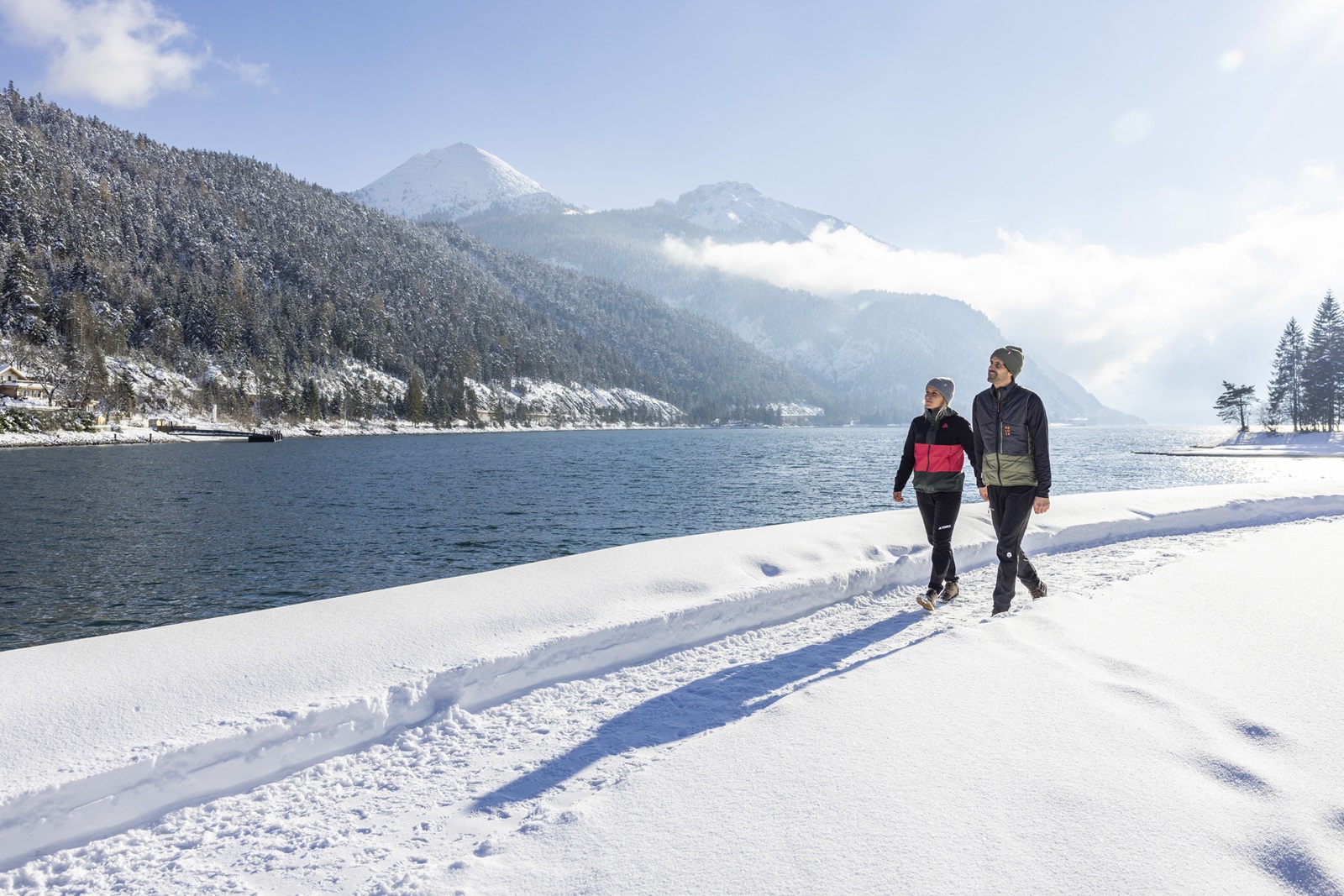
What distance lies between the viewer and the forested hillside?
108000mm

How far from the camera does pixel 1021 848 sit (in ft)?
9.25

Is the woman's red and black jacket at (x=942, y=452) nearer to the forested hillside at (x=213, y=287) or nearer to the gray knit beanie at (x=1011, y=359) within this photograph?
Result: the gray knit beanie at (x=1011, y=359)

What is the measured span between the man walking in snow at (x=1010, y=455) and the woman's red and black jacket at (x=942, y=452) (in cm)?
15

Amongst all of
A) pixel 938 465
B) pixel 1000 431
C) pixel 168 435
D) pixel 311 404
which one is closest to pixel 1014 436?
pixel 1000 431

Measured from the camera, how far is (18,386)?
81.2m

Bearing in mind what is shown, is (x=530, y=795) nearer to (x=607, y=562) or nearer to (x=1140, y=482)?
(x=607, y=562)

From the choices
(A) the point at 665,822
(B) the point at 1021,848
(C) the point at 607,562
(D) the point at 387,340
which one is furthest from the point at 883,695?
(D) the point at 387,340

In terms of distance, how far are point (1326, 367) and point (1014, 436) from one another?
9147 centimetres

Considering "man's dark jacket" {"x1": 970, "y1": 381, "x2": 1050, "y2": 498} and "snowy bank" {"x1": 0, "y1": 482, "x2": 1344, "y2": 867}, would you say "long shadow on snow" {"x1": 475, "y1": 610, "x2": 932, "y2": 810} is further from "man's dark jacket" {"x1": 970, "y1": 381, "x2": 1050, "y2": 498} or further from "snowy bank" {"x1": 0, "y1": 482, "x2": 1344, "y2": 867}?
"man's dark jacket" {"x1": 970, "y1": 381, "x2": 1050, "y2": 498}

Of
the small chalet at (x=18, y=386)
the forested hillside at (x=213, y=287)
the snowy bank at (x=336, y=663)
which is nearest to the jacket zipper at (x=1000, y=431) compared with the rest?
the snowy bank at (x=336, y=663)

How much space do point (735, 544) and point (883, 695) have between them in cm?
363

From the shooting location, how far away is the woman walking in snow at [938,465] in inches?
267

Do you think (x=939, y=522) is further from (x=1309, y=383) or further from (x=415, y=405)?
(x=415, y=405)

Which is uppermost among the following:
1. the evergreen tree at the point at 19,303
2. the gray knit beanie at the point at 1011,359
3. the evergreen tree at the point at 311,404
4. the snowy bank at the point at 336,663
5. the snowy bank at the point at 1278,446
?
the evergreen tree at the point at 19,303
